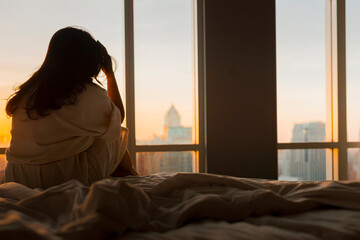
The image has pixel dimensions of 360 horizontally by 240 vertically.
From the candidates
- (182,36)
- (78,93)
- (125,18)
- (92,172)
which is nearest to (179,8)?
(182,36)

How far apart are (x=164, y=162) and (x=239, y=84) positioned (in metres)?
1.05

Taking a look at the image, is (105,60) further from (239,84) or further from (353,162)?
(353,162)

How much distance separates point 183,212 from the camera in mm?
714

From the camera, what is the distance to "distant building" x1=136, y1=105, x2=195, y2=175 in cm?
311

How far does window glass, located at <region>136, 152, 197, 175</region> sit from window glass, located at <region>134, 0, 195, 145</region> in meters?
0.12

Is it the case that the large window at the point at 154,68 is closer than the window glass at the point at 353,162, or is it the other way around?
the large window at the point at 154,68

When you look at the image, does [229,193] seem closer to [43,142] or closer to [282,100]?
[43,142]

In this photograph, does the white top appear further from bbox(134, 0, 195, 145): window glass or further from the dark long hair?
bbox(134, 0, 195, 145): window glass

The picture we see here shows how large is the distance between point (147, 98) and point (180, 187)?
7.25 feet

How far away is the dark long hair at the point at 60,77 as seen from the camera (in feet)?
4.92

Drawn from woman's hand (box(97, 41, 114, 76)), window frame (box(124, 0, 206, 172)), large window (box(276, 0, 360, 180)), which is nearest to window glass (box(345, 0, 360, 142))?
large window (box(276, 0, 360, 180))

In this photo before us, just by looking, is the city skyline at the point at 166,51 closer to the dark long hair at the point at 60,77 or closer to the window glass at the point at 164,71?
the window glass at the point at 164,71

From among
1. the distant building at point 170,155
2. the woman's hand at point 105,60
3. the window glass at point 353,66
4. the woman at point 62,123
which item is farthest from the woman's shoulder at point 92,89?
the window glass at point 353,66

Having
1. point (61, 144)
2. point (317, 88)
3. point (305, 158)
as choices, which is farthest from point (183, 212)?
point (317, 88)
